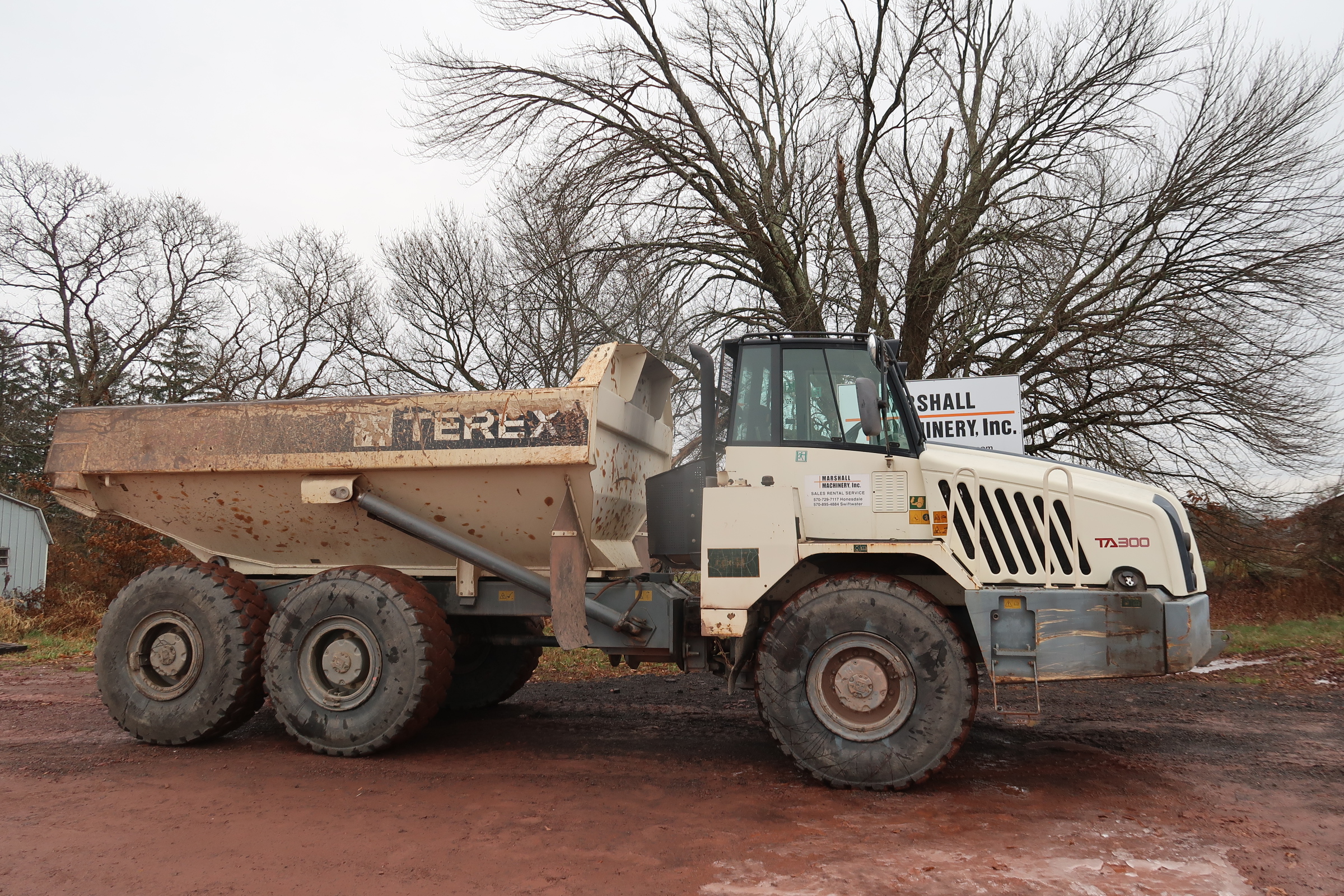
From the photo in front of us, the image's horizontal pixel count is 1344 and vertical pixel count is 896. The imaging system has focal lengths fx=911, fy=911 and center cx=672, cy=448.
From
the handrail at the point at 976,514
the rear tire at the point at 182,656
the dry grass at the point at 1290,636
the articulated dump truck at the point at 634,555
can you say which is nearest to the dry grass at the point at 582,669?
the articulated dump truck at the point at 634,555

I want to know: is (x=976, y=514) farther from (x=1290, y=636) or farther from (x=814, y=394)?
(x=1290, y=636)

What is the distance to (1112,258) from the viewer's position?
12.3 meters

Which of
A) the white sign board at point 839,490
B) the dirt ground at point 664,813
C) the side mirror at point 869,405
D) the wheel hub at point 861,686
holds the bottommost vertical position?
the dirt ground at point 664,813

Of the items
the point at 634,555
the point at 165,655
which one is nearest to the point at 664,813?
the point at 634,555

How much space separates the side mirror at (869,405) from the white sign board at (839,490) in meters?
0.35

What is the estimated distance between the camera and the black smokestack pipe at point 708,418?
244 inches

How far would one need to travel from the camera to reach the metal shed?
2062cm

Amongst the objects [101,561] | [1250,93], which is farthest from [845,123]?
[101,561]

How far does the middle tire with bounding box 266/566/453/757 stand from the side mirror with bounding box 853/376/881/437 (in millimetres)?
3269

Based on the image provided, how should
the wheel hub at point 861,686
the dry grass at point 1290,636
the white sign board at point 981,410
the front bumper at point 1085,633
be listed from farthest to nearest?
the dry grass at point 1290,636 → the white sign board at point 981,410 → the wheel hub at point 861,686 → the front bumper at point 1085,633

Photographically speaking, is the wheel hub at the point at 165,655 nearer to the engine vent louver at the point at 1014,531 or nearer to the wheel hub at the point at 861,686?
the wheel hub at the point at 861,686

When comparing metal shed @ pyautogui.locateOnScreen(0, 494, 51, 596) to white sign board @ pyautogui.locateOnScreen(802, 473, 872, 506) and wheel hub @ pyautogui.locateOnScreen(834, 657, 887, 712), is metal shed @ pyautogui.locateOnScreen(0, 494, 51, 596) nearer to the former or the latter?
white sign board @ pyautogui.locateOnScreen(802, 473, 872, 506)

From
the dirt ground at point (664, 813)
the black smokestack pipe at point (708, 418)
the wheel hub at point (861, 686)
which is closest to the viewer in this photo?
the dirt ground at point (664, 813)

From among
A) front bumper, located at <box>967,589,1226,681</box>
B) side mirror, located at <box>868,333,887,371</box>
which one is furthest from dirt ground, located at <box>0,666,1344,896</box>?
side mirror, located at <box>868,333,887,371</box>
